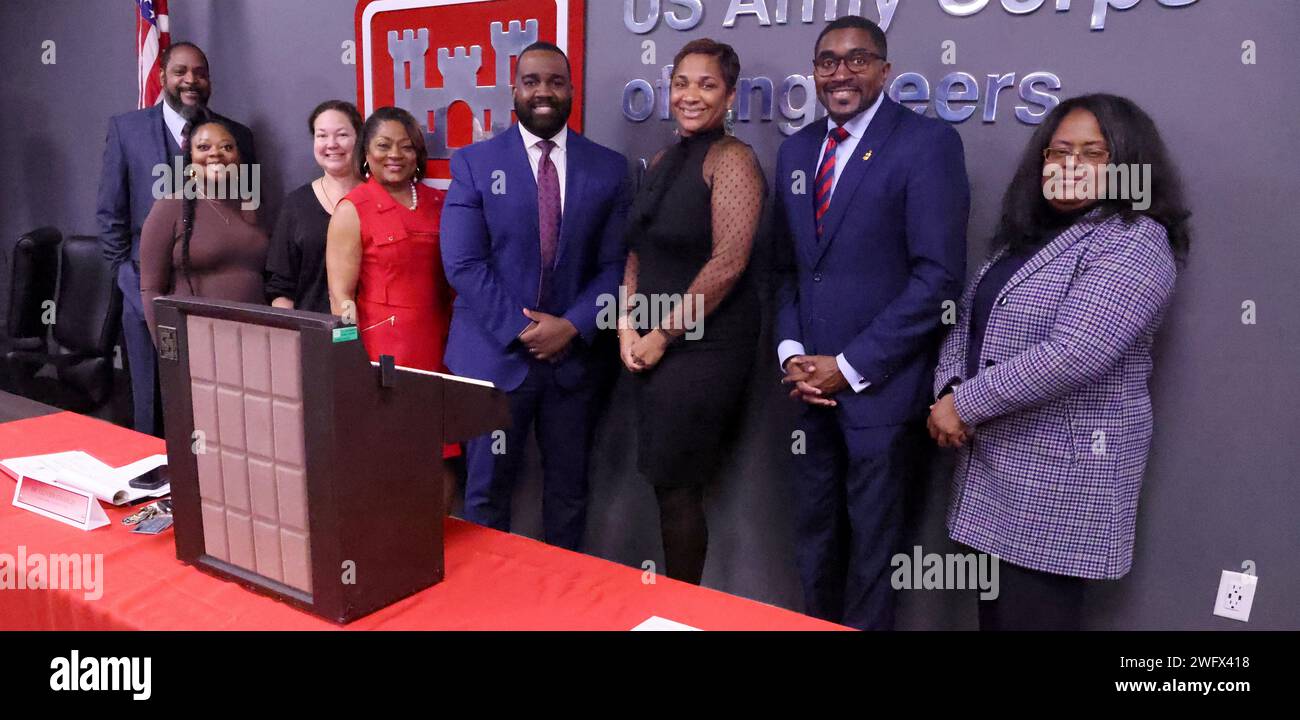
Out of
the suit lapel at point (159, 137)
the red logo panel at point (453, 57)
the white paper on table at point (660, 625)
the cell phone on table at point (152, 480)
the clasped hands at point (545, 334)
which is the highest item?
the red logo panel at point (453, 57)

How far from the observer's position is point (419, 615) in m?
1.24

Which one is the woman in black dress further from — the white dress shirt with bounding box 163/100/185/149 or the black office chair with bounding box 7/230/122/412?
the black office chair with bounding box 7/230/122/412

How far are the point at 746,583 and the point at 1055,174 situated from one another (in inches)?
64.2

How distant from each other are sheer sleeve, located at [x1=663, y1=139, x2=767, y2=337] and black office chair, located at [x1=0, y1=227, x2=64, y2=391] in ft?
11.0

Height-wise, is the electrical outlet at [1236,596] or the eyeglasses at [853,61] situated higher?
the eyeglasses at [853,61]

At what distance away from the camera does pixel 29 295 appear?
4160 millimetres

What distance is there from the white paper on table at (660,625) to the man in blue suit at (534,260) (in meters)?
1.43

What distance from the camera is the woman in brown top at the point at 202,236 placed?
295 centimetres

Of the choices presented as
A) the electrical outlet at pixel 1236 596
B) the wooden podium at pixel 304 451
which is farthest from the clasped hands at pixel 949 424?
the wooden podium at pixel 304 451

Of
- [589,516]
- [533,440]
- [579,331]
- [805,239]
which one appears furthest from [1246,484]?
[533,440]

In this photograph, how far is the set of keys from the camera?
1.52 meters

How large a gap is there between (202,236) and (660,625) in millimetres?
2466

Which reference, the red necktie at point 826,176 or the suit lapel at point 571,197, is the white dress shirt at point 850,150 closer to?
the red necktie at point 826,176

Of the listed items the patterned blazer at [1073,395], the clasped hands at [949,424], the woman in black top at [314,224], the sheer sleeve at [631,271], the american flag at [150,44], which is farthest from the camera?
the american flag at [150,44]
